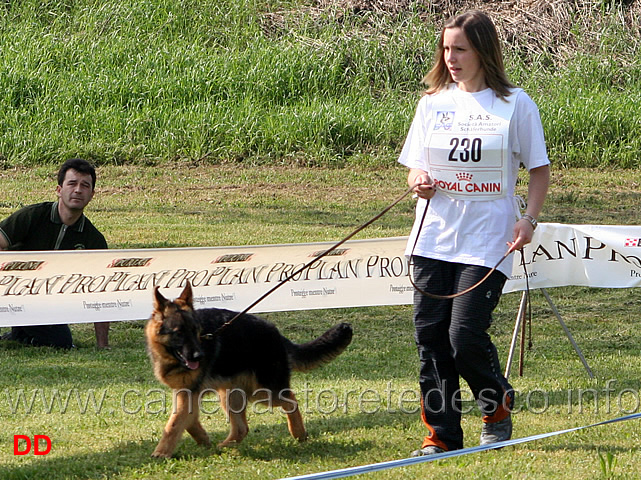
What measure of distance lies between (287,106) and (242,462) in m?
12.6

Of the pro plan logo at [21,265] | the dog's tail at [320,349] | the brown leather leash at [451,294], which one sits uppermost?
the brown leather leash at [451,294]

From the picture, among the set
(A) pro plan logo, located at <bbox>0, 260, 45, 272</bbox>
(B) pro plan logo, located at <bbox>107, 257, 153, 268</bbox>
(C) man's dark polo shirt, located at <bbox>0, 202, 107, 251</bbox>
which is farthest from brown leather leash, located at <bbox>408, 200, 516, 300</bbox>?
(C) man's dark polo shirt, located at <bbox>0, 202, 107, 251</bbox>

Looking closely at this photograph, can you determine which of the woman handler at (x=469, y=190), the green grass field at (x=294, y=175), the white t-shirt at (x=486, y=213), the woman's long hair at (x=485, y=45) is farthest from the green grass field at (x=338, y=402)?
the woman's long hair at (x=485, y=45)

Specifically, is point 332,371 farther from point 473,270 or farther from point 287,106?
point 287,106

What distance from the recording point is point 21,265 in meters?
6.55

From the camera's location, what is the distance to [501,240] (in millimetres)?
4129

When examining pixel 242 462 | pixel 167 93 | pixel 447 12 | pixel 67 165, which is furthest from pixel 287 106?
pixel 242 462

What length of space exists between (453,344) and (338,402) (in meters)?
1.64

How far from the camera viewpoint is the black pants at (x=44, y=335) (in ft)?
23.5

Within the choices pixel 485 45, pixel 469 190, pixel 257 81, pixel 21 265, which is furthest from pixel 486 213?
pixel 257 81

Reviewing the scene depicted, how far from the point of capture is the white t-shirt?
4.11 metres

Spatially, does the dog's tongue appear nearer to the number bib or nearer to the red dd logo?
the red dd logo

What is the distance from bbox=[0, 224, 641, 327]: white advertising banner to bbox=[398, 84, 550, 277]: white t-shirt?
7.59ft

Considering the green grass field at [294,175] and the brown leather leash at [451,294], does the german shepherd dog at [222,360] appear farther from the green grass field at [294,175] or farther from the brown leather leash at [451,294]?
the brown leather leash at [451,294]
